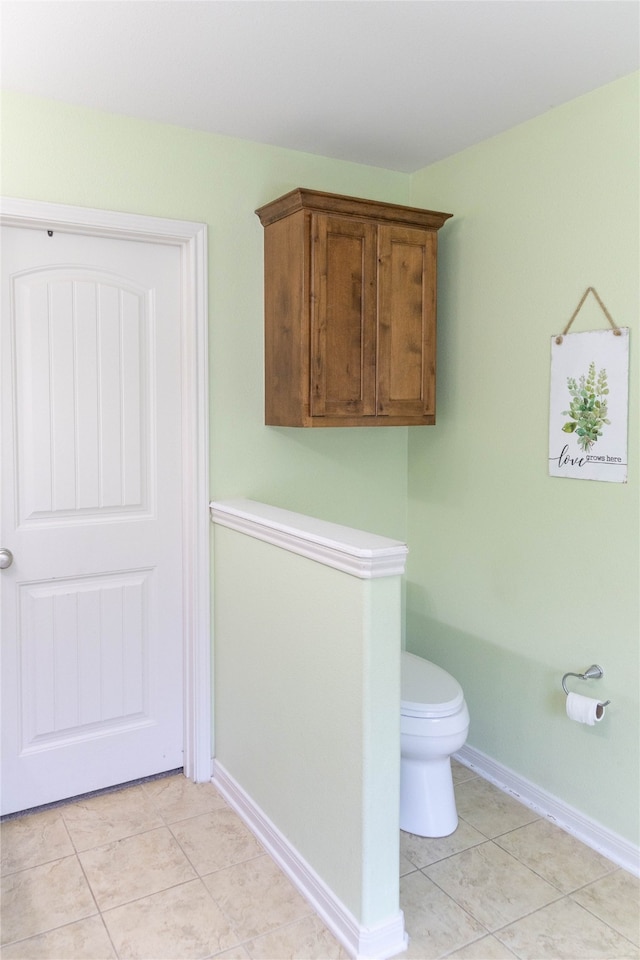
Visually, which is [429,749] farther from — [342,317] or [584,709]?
[342,317]

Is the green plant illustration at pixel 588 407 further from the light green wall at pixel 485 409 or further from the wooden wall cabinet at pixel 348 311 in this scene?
the wooden wall cabinet at pixel 348 311

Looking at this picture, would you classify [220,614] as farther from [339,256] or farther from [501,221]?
[501,221]

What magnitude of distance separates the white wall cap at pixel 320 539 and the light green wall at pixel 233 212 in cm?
26

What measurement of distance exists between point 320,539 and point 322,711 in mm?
478

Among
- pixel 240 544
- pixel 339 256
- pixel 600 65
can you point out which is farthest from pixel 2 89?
pixel 600 65

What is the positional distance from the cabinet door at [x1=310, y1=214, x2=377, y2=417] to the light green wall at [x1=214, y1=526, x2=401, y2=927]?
598mm

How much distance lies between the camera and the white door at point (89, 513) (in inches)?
95.3

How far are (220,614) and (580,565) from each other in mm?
1254

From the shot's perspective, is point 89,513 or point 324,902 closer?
point 324,902

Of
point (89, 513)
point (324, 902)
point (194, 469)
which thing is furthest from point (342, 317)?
point (324, 902)

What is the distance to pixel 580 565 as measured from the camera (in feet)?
7.72

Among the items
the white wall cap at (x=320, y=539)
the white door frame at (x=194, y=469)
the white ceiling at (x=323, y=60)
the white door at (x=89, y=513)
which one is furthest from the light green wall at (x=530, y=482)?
the white door at (x=89, y=513)

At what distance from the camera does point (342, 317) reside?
2.53m

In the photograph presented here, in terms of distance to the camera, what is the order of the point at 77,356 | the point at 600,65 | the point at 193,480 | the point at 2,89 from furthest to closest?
1. the point at 193,480
2. the point at 77,356
3. the point at 2,89
4. the point at 600,65
